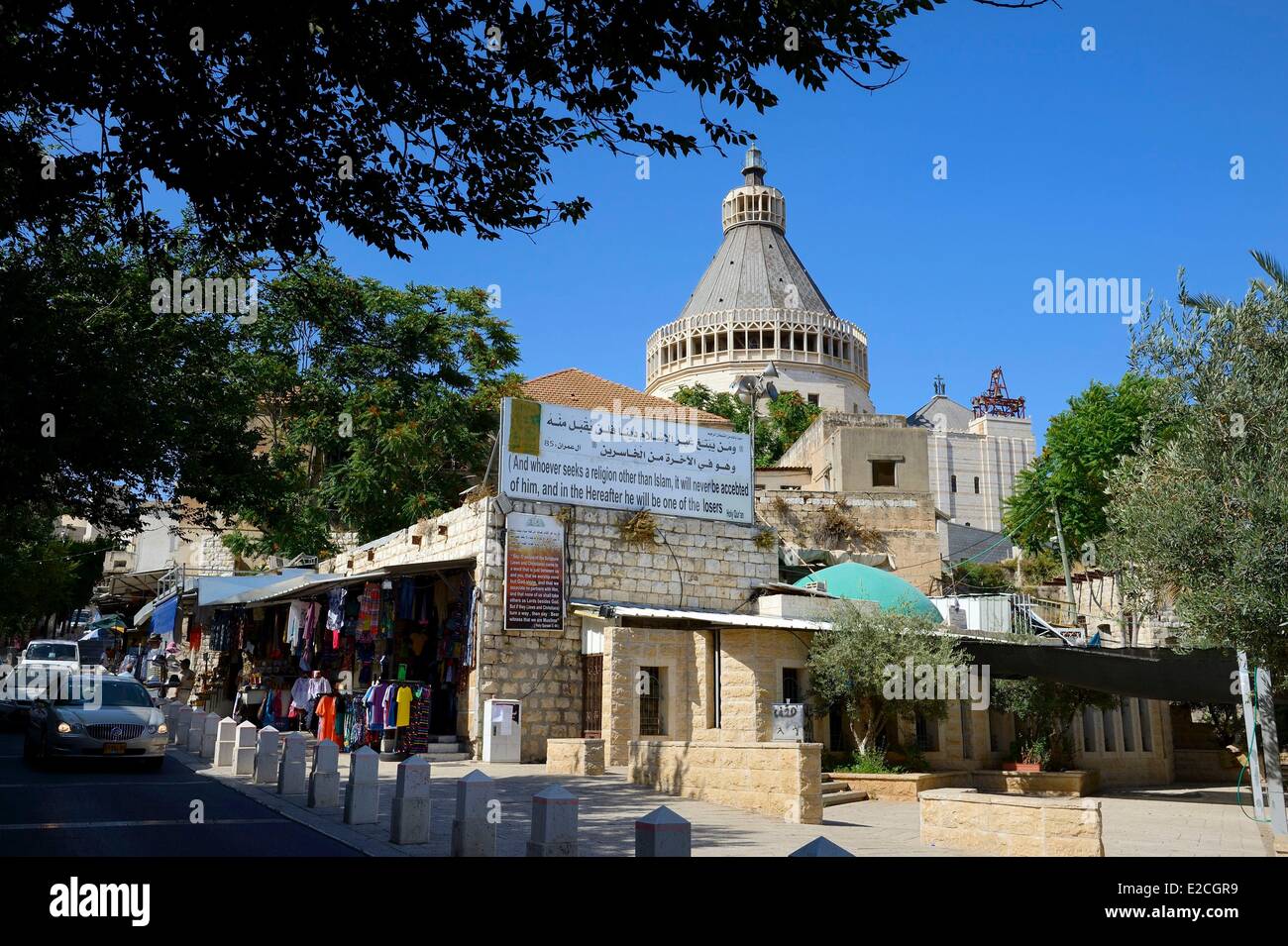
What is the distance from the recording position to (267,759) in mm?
13742

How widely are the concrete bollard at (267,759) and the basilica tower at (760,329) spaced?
60593mm

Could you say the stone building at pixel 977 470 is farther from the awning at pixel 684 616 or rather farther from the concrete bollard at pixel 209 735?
the concrete bollard at pixel 209 735

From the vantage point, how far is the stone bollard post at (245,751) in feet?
47.8

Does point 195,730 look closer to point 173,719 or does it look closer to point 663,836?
point 173,719

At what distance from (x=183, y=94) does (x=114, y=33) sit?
25.7 inches

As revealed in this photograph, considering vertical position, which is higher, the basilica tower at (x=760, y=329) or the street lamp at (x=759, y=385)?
the basilica tower at (x=760, y=329)

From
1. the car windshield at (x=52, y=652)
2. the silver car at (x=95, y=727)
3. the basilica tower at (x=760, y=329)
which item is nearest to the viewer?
the silver car at (x=95, y=727)

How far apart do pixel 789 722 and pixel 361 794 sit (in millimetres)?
9040

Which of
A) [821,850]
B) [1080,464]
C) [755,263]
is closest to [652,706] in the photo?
[821,850]

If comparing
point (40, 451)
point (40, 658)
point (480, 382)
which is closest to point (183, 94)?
point (40, 451)

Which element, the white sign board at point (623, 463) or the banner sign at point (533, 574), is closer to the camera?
the banner sign at point (533, 574)

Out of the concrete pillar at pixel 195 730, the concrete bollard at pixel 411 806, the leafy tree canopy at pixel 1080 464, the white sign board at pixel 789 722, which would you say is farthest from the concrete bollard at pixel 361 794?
the leafy tree canopy at pixel 1080 464

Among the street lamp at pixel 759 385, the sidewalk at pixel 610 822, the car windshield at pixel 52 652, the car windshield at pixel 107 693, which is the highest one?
the street lamp at pixel 759 385

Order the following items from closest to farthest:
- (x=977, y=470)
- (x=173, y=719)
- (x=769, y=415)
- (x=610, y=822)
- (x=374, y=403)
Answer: (x=610, y=822) → (x=173, y=719) → (x=374, y=403) → (x=769, y=415) → (x=977, y=470)
